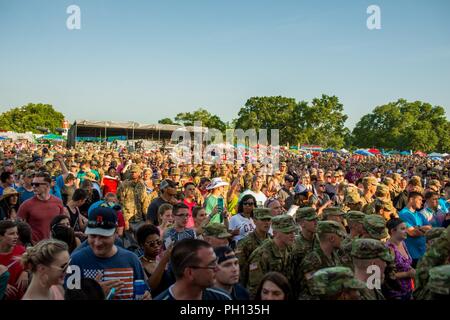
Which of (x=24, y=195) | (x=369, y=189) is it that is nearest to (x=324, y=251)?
(x=369, y=189)

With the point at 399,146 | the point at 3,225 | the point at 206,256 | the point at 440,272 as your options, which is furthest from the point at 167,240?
the point at 399,146

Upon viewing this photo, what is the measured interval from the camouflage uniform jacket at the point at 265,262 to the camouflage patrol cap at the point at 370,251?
Answer: 2.59 ft

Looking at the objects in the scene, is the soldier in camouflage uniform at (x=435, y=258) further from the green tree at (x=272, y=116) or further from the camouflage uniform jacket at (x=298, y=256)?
the green tree at (x=272, y=116)

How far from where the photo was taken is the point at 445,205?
7.80m

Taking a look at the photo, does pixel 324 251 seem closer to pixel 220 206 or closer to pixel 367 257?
pixel 367 257

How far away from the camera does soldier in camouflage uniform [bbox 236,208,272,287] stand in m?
4.35

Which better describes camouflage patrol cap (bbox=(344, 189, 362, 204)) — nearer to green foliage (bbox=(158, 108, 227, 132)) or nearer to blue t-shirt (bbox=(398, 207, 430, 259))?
blue t-shirt (bbox=(398, 207, 430, 259))

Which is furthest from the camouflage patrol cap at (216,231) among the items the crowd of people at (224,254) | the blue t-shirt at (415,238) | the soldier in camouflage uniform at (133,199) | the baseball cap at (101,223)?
the soldier in camouflage uniform at (133,199)

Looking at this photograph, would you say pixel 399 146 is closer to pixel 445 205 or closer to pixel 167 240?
pixel 445 205

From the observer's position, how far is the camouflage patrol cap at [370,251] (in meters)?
3.49

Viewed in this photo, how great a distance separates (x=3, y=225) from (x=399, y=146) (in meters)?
81.5

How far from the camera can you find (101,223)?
3.35m

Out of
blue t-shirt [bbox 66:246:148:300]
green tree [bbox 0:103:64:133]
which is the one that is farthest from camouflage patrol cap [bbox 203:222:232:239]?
green tree [bbox 0:103:64:133]

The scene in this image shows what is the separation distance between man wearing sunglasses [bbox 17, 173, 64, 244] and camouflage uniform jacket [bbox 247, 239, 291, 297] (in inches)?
127
